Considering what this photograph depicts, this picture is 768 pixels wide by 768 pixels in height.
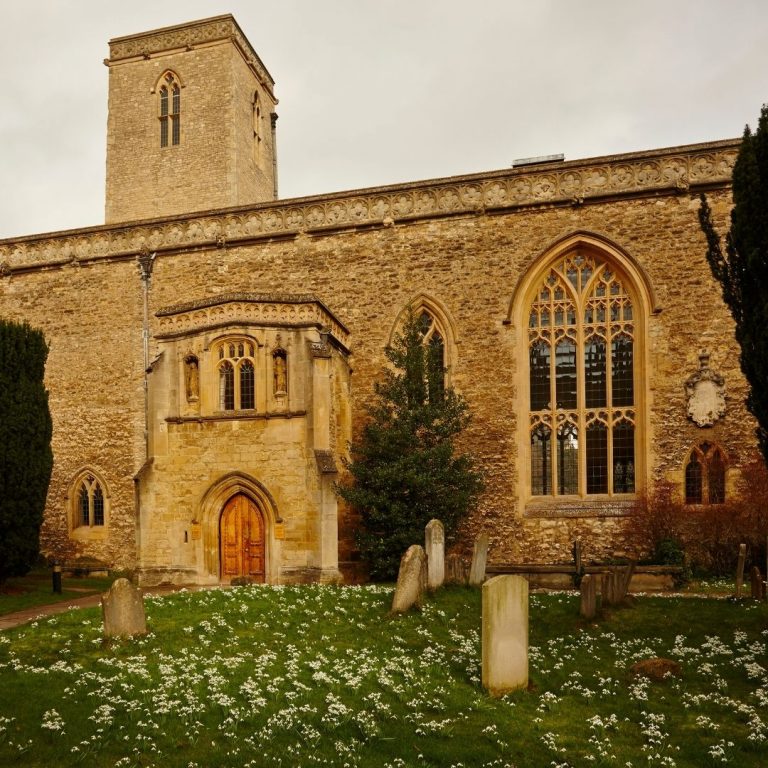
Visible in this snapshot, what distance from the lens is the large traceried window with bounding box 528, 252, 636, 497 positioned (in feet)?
61.9

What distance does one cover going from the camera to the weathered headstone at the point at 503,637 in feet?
26.9

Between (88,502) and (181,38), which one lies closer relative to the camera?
(88,502)

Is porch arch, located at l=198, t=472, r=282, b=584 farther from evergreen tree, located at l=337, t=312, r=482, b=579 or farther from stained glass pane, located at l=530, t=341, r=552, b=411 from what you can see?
stained glass pane, located at l=530, t=341, r=552, b=411

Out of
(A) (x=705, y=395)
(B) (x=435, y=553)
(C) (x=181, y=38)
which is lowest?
(B) (x=435, y=553)

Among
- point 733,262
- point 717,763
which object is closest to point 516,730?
point 717,763

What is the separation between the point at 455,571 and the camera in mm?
14609

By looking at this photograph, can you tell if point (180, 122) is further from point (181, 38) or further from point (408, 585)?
point (408, 585)

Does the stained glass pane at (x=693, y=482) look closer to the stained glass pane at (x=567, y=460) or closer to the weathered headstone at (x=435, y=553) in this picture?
the stained glass pane at (x=567, y=460)

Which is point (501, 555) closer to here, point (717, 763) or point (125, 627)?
point (125, 627)

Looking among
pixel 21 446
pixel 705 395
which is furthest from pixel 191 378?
pixel 705 395

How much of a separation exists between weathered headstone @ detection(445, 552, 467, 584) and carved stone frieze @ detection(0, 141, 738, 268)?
9.33m

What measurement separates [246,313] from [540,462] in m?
8.00

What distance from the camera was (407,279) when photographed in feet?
66.2

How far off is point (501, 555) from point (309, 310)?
7386 millimetres
